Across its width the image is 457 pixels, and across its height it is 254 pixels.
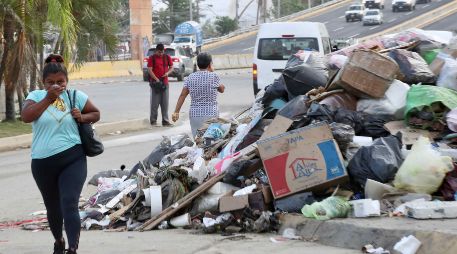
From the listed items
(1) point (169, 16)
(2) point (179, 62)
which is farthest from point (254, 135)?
(1) point (169, 16)

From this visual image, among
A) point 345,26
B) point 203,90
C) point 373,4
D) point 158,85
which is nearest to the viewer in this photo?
point 203,90

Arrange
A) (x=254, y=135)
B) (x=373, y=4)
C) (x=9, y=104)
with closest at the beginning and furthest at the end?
(x=254, y=135) → (x=9, y=104) → (x=373, y=4)

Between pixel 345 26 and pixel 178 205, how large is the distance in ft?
217

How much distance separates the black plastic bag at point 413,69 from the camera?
369 inches

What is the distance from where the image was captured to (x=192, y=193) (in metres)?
8.06

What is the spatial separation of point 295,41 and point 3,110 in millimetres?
7557

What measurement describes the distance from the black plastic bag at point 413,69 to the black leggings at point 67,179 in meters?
4.50

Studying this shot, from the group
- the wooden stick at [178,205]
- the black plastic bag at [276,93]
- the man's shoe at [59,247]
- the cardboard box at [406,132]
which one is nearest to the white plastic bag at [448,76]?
the cardboard box at [406,132]

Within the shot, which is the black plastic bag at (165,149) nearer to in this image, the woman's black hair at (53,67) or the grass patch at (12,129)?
the woman's black hair at (53,67)

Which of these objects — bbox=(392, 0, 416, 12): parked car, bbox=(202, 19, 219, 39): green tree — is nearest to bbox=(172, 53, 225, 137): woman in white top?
bbox=(392, 0, 416, 12): parked car

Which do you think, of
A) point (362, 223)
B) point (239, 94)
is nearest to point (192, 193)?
point (362, 223)

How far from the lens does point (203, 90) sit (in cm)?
1032

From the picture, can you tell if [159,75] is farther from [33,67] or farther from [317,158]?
[317,158]

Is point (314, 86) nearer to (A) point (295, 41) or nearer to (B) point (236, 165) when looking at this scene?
(B) point (236, 165)
